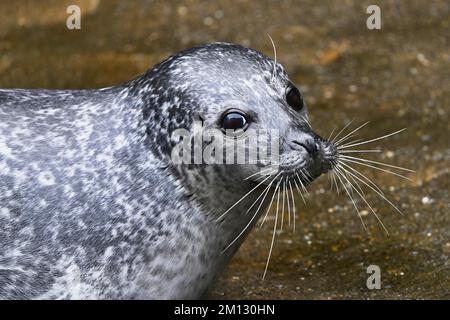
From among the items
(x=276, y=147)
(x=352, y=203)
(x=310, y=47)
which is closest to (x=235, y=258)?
(x=352, y=203)

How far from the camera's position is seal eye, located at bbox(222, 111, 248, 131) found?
17.7 ft

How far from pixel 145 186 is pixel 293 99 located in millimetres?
979

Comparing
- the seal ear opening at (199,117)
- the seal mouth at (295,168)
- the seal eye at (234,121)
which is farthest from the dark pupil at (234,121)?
the seal mouth at (295,168)

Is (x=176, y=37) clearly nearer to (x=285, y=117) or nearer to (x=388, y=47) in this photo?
(x=388, y=47)

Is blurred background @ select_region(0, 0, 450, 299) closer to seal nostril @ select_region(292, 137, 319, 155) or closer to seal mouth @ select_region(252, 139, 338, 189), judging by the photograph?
seal mouth @ select_region(252, 139, 338, 189)

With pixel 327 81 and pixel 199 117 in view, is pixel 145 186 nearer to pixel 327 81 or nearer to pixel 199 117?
pixel 199 117

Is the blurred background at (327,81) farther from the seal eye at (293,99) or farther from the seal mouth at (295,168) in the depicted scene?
the seal eye at (293,99)

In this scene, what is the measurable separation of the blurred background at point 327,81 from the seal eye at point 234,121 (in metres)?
1.41

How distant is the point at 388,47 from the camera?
9742 mm

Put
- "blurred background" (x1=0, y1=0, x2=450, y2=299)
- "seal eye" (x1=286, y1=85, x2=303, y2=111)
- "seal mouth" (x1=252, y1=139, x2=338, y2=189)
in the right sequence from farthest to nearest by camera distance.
A: "blurred background" (x1=0, y1=0, x2=450, y2=299), "seal eye" (x1=286, y1=85, x2=303, y2=111), "seal mouth" (x1=252, y1=139, x2=338, y2=189)

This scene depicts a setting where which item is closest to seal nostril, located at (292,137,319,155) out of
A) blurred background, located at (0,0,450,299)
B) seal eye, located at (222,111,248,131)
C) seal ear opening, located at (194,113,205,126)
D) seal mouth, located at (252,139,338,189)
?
seal mouth, located at (252,139,338,189)

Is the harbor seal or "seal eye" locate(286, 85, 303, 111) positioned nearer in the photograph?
the harbor seal

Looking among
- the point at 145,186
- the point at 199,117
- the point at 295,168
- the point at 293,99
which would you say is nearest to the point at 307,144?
the point at 295,168
